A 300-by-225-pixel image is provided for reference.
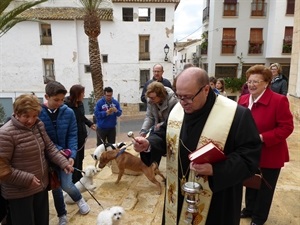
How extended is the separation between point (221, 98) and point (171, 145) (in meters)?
0.51

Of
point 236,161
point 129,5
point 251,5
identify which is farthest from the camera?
point 251,5

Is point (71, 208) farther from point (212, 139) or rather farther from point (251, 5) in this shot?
point (251, 5)

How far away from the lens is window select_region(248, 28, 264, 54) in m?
21.7

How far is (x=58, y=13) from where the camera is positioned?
18.9 metres

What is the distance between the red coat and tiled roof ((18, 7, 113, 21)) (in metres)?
18.0

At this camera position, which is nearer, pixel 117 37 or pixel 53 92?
pixel 53 92

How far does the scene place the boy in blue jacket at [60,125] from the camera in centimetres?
262

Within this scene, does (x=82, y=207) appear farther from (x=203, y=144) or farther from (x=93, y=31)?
(x=93, y=31)

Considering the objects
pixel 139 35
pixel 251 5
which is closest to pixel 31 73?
pixel 139 35

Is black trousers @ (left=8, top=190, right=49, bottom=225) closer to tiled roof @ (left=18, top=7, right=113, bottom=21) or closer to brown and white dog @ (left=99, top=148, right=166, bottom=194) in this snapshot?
brown and white dog @ (left=99, top=148, right=166, bottom=194)

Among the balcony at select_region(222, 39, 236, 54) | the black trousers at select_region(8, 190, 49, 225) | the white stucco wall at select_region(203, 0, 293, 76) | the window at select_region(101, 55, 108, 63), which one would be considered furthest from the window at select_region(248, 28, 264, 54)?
the black trousers at select_region(8, 190, 49, 225)

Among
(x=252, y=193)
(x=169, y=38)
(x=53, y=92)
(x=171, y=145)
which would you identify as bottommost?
(x=252, y=193)

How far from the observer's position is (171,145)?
1975 mm

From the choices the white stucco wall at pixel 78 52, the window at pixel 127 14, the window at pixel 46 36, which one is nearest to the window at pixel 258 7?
the white stucco wall at pixel 78 52
